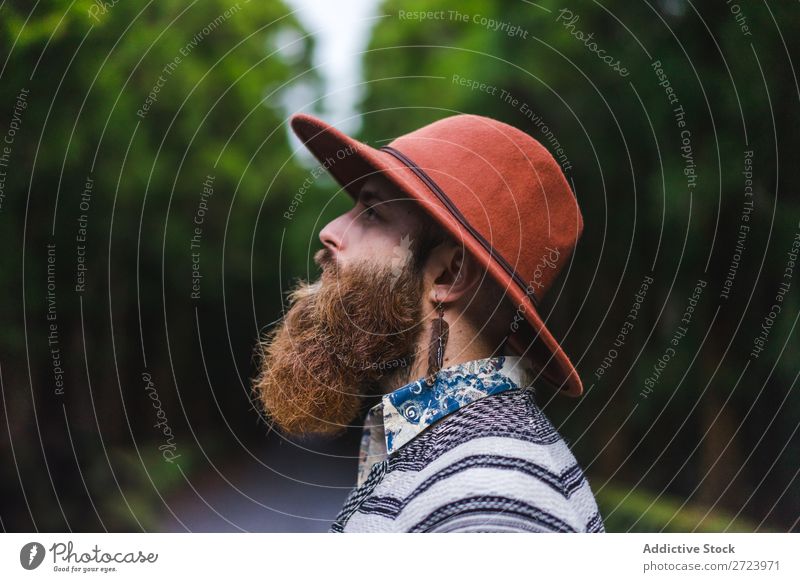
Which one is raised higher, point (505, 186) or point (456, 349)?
point (505, 186)

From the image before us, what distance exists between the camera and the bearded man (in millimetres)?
1548

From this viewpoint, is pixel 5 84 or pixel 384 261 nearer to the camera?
pixel 384 261

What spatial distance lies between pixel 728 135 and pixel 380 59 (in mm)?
4717

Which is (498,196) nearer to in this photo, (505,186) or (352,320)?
(505,186)

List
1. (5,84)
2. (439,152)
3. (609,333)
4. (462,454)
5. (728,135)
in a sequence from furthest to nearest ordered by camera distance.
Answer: (609,333) < (728,135) < (5,84) < (439,152) < (462,454)

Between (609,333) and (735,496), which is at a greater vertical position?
(609,333)

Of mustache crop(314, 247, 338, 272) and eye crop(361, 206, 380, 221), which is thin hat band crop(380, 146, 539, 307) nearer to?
eye crop(361, 206, 380, 221)

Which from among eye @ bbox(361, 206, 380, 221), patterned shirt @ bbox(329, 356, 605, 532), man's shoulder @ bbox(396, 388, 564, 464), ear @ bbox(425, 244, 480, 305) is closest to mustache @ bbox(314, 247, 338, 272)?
eye @ bbox(361, 206, 380, 221)

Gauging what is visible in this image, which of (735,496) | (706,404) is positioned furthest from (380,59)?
(735,496)

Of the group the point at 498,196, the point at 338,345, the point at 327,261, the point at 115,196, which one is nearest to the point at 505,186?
the point at 498,196

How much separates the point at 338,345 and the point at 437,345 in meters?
0.32

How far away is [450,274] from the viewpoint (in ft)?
5.74
